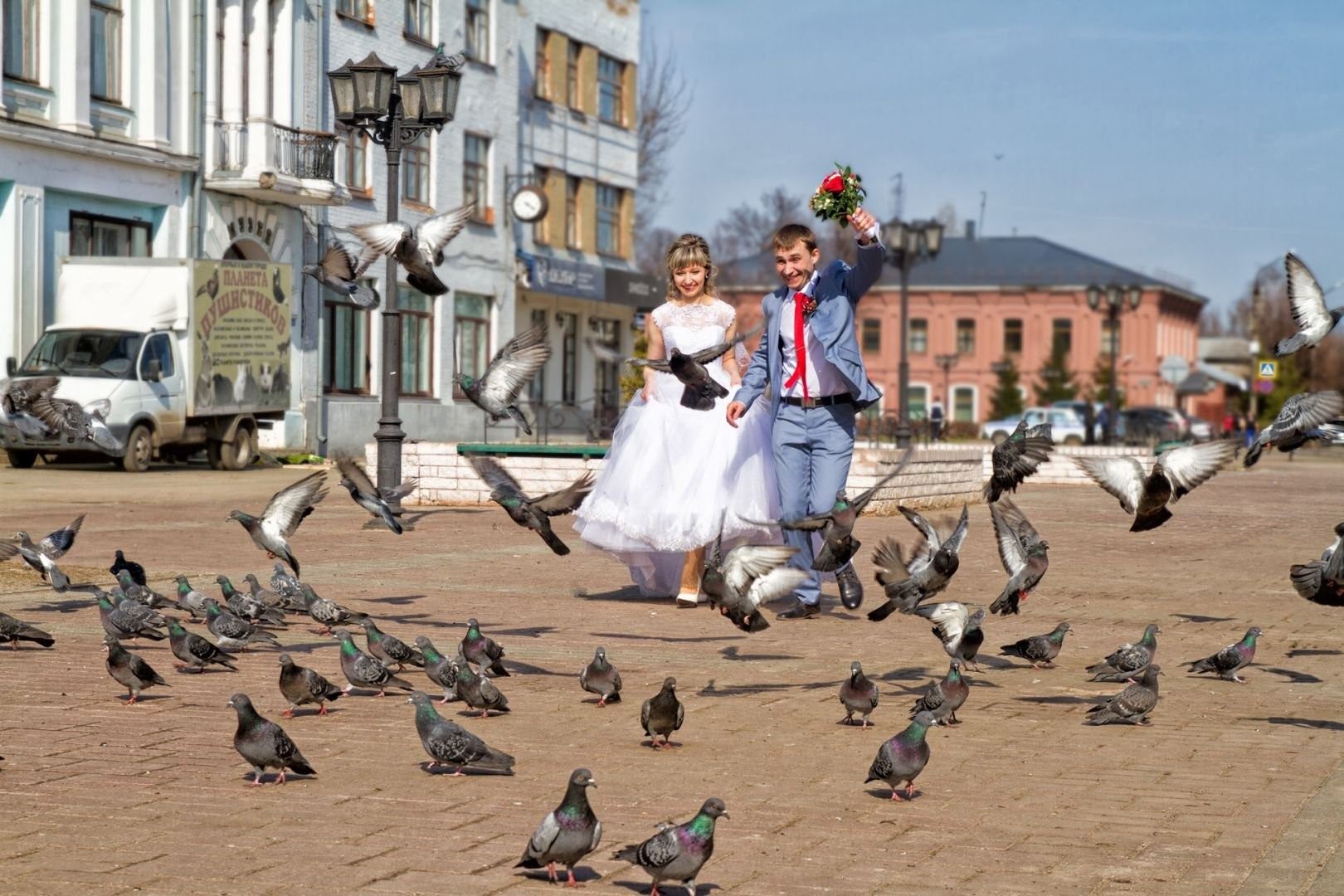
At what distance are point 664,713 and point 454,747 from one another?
886mm

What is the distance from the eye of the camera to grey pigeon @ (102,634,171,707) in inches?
299

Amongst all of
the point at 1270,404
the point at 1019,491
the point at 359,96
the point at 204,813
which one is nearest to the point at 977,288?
the point at 1270,404

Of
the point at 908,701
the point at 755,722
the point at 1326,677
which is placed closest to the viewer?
the point at 755,722

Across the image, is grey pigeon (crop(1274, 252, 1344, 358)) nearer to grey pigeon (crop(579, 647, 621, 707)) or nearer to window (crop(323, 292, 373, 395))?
grey pigeon (crop(579, 647, 621, 707))

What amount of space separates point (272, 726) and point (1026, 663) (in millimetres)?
4414

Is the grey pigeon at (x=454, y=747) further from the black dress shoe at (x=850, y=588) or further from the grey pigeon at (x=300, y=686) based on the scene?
the black dress shoe at (x=850, y=588)

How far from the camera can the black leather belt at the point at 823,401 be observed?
1102 cm

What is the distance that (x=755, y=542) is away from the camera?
37.1 ft

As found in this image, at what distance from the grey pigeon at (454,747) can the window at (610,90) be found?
43.4m

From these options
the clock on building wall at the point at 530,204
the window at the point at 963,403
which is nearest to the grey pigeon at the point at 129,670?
the clock on building wall at the point at 530,204

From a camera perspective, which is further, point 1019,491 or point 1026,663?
point 1019,491

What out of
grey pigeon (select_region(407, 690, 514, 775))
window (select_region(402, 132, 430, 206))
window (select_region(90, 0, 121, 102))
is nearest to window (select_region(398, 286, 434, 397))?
window (select_region(402, 132, 430, 206))

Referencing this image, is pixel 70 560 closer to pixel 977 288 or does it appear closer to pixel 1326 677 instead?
pixel 1326 677

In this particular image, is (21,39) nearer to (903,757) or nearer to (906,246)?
(906,246)
